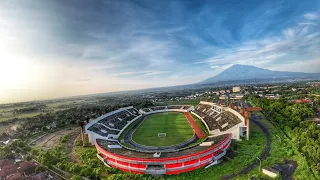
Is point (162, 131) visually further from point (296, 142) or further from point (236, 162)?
point (296, 142)

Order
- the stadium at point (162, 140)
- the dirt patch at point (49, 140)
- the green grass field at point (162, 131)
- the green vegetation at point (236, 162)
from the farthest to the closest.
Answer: the dirt patch at point (49, 140) < the green grass field at point (162, 131) < the stadium at point (162, 140) < the green vegetation at point (236, 162)

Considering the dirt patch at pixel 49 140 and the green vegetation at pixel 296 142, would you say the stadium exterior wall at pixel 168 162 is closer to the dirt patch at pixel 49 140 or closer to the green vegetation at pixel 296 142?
the green vegetation at pixel 296 142

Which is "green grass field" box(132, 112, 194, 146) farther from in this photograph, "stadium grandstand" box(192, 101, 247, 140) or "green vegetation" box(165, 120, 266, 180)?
"green vegetation" box(165, 120, 266, 180)

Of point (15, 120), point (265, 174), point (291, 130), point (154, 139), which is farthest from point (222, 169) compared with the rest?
point (15, 120)

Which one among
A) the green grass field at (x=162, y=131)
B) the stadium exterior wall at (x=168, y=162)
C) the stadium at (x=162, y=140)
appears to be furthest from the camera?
the green grass field at (x=162, y=131)

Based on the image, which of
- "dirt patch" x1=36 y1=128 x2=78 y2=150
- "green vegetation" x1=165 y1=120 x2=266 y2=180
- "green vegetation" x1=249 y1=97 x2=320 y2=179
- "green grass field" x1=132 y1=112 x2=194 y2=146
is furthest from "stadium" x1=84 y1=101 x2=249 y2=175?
"dirt patch" x1=36 y1=128 x2=78 y2=150

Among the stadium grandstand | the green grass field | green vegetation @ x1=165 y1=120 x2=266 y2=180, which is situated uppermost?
the stadium grandstand

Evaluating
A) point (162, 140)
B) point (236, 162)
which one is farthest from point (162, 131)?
point (236, 162)

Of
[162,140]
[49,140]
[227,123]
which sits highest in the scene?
[227,123]

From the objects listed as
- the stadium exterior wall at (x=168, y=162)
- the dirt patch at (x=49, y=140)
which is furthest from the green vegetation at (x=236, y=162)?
the dirt patch at (x=49, y=140)
